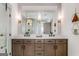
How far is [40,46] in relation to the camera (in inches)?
166

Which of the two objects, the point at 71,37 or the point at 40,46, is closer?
the point at 71,37

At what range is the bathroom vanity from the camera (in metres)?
4.20

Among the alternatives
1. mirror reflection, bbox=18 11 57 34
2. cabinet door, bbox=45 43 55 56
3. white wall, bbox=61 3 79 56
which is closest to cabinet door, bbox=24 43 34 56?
cabinet door, bbox=45 43 55 56

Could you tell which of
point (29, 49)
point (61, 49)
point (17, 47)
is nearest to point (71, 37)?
point (61, 49)

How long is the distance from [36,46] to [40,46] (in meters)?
0.12

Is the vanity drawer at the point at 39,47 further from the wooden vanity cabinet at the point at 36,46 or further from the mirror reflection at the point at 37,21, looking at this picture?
the mirror reflection at the point at 37,21

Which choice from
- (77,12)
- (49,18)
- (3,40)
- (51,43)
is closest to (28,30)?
(49,18)

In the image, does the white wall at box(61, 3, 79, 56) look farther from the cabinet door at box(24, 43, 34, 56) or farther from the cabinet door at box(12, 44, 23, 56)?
the cabinet door at box(12, 44, 23, 56)

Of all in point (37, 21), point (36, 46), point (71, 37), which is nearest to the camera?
point (71, 37)

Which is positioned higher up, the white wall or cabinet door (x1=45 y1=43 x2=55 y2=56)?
the white wall

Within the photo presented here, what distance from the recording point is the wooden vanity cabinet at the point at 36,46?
4.20 meters

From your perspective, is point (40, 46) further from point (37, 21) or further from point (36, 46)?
point (37, 21)

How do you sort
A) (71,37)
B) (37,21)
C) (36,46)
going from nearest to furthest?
(71,37), (36,46), (37,21)

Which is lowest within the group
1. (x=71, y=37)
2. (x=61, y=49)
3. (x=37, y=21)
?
(x=61, y=49)
